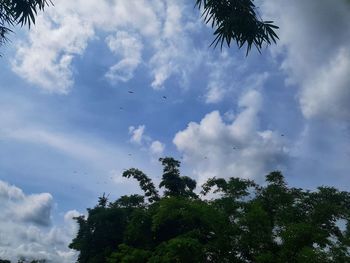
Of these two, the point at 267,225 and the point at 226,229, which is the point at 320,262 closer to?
the point at 267,225

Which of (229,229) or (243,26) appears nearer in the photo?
(243,26)

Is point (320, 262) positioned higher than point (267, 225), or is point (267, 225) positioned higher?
point (267, 225)

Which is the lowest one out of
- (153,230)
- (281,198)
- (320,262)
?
(320,262)

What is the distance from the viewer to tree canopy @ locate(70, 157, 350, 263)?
1606 centimetres

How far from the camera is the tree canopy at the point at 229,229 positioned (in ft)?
52.7

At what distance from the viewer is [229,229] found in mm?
18031

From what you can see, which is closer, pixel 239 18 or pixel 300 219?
pixel 239 18

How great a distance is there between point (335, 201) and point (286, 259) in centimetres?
563

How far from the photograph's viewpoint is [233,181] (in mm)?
20969

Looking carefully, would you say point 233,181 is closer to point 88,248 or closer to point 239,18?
point 88,248

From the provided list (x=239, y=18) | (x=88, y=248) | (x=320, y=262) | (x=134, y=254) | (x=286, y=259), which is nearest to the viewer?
(x=239, y=18)

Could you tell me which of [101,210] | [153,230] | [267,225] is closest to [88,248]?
[101,210]

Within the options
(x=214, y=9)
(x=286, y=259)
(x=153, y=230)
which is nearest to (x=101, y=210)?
(x=153, y=230)

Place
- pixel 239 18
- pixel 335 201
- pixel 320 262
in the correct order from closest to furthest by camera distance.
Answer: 1. pixel 239 18
2. pixel 320 262
3. pixel 335 201
